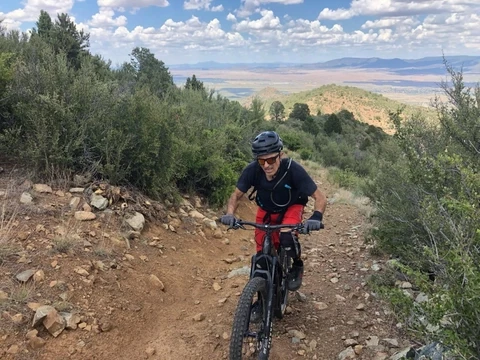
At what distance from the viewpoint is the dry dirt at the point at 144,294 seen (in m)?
3.61

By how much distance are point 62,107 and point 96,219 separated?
5.66 feet

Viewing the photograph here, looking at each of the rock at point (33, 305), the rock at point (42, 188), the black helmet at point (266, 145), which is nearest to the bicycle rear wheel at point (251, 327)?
A: the black helmet at point (266, 145)

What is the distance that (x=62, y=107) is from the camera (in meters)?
5.70

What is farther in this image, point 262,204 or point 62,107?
point 62,107

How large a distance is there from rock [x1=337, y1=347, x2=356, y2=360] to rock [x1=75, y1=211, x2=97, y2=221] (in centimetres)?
344

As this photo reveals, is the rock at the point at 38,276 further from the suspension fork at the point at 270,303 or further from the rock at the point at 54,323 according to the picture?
the suspension fork at the point at 270,303

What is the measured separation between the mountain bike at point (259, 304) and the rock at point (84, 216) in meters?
2.61

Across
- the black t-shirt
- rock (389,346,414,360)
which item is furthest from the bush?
the black t-shirt

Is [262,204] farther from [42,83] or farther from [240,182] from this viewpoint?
[42,83]

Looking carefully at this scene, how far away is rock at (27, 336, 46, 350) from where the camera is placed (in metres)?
3.38

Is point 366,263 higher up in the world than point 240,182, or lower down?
lower down

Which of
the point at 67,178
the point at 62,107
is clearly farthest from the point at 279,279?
the point at 62,107

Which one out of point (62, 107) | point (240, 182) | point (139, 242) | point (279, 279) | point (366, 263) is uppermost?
point (62, 107)

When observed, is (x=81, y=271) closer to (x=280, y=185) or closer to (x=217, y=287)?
(x=217, y=287)
